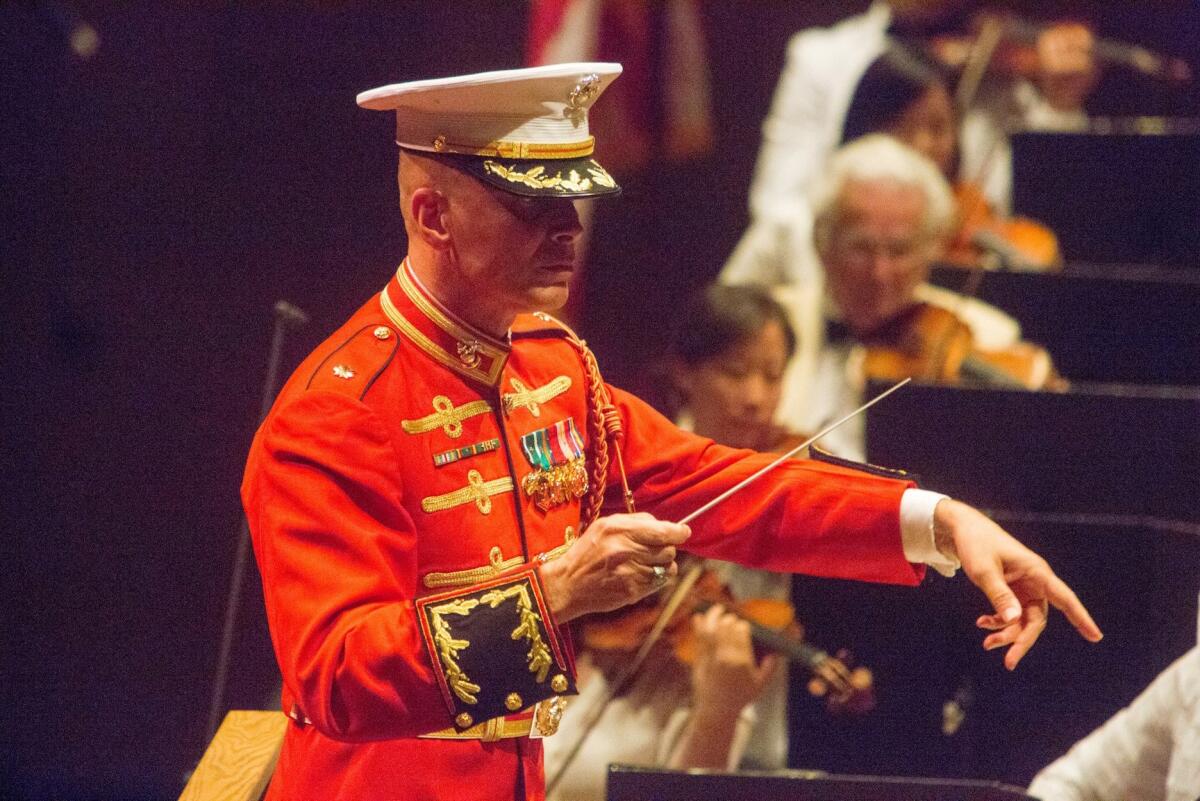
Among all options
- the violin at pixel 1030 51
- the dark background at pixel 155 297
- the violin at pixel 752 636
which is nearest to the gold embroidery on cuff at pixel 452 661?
the violin at pixel 752 636

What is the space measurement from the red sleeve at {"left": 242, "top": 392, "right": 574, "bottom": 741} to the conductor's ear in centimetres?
21

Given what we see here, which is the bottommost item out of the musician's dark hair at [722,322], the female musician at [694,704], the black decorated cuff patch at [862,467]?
the female musician at [694,704]

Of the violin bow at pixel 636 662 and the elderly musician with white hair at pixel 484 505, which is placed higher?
the elderly musician with white hair at pixel 484 505

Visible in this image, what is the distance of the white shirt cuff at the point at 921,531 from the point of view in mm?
1814

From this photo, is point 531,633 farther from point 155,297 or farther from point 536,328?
point 155,297

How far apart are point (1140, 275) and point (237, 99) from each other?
2.22m

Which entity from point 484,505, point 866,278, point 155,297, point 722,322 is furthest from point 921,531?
point 155,297

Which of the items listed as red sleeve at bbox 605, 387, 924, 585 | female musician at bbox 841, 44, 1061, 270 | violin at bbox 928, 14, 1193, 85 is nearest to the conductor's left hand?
red sleeve at bbox 605, 387, 924, 585

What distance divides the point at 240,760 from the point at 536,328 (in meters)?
0.65

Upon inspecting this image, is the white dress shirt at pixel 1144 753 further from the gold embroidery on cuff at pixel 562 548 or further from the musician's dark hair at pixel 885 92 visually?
the musician's dark hair at pixel 885 92

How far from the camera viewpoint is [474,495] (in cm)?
176

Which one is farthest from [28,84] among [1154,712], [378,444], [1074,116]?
[1074,116]

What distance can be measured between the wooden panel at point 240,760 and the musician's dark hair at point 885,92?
311 cm

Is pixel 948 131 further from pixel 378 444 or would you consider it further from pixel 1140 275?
pixel 378 444
